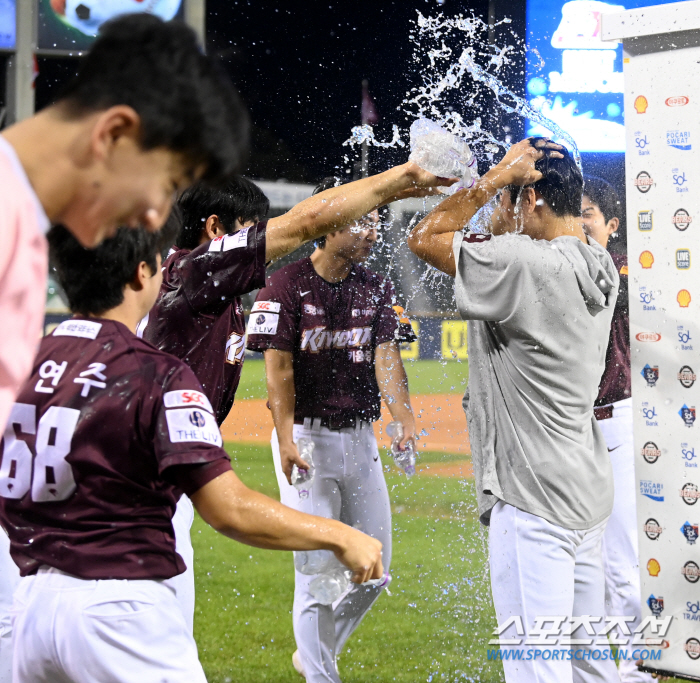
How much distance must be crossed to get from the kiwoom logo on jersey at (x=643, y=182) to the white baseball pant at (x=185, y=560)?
2.43 metres

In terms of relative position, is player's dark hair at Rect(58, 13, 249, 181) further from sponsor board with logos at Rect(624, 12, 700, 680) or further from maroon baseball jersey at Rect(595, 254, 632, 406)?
maroon baseball jersey at Rect(595, 254, 632, 406)

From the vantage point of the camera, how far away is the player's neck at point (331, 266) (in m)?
4.73

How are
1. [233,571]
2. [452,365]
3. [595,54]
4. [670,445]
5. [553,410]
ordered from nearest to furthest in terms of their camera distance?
[553,410] → [670,445] → [233,571] → [595,54] → [452,365]

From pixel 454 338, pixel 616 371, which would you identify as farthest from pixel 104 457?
pixel 454 338

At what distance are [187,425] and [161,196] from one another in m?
0.75

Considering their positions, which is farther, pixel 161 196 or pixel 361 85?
pixel 361 85

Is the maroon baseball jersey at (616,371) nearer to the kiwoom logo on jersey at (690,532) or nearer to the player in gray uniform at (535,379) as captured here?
the kiwoom logo on jersey at (690,532)

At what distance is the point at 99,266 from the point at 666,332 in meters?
2.67

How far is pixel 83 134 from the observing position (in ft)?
3.91

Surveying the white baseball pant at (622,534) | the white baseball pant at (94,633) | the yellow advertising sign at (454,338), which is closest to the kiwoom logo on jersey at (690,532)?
the white baseball pant at (622,534)

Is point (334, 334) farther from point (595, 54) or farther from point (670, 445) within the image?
point (595, 54)

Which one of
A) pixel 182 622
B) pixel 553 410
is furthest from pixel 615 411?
pixel 182 622

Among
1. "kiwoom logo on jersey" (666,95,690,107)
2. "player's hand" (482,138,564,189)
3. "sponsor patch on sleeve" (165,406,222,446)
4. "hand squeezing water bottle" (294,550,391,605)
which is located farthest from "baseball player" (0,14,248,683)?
"kiwoom logo on jersey" (666,95,690,107)

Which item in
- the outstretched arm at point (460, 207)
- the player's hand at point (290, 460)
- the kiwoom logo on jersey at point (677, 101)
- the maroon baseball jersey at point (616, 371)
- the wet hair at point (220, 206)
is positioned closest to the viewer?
the outstretched arm at point (460, 207)
